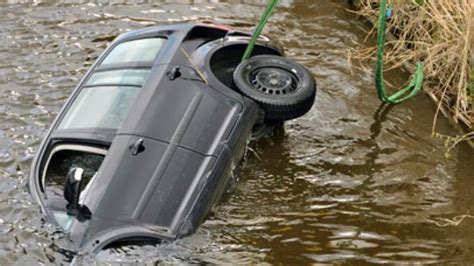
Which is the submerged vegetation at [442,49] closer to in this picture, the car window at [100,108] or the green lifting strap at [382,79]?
the green lifting strap at [382,79]

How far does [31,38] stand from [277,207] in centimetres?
459

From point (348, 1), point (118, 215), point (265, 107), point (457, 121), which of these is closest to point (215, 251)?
point (118, 215)

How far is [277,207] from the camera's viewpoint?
5957 mm

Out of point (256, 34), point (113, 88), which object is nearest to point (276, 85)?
point (256, 34)

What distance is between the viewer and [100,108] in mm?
5844

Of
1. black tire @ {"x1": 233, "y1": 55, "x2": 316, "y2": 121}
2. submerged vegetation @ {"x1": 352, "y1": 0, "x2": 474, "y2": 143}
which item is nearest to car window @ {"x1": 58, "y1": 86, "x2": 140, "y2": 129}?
black tire @ {"x1": 233, "y1": 55, "x2": 316, "y2": 121}

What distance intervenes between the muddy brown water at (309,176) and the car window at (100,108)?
2.55 ft

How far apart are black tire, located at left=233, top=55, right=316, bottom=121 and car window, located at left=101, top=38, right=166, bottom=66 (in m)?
0.75

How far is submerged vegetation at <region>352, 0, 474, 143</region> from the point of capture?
7168 mm

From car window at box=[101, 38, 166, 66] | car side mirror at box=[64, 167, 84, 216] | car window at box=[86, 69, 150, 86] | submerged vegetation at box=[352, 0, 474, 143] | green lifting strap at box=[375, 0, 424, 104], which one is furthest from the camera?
submerged vegetation at box=[352, 0, 474, 143]

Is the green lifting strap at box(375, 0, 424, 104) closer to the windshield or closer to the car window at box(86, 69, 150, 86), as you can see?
the windshield

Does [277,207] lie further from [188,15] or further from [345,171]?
[188,15]

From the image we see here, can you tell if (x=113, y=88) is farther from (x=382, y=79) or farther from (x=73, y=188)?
(x=382, y=79)

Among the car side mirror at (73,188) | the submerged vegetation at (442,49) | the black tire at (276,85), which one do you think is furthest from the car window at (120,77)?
the submerged vegetation at (442,49)
